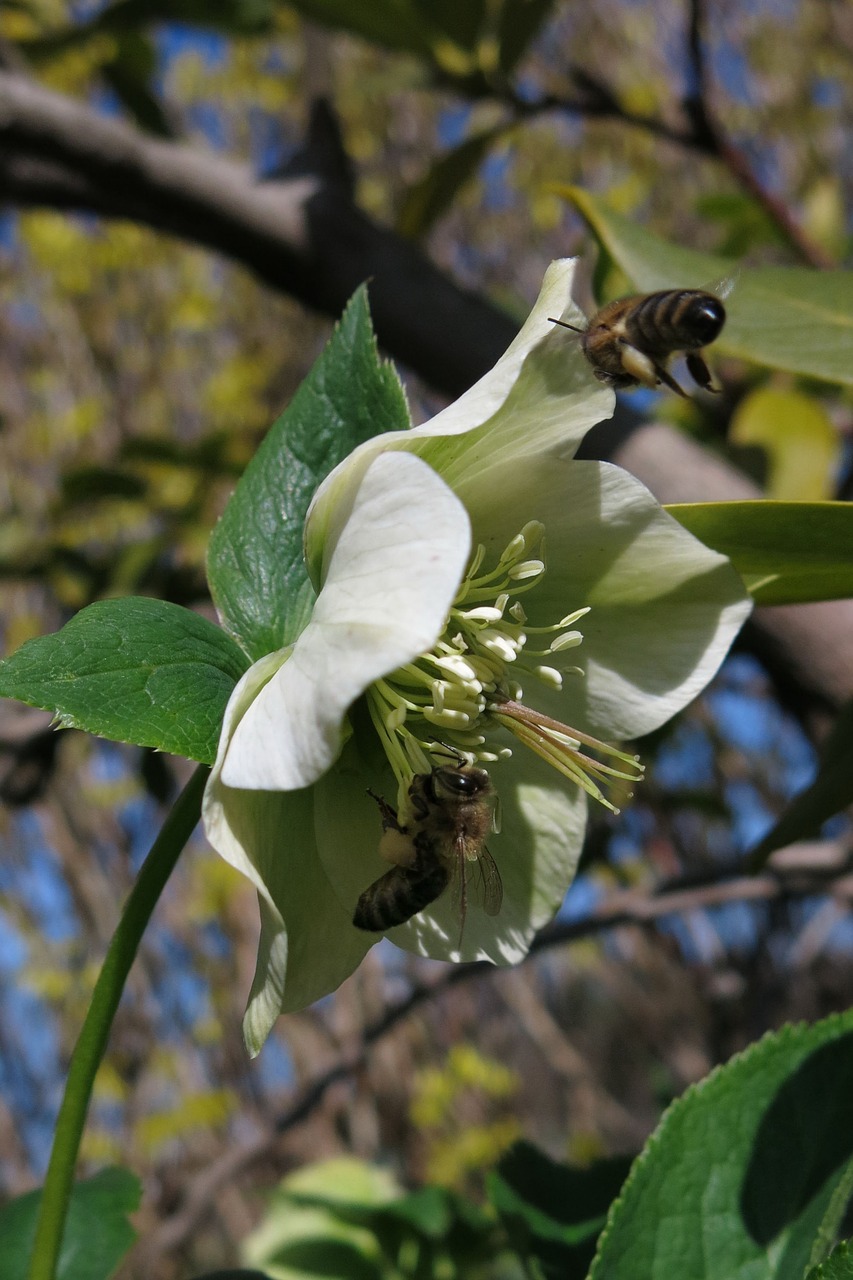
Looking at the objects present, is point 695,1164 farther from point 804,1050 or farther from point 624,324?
point 624,324

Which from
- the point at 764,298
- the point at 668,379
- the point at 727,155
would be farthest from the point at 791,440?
the point at 668,379

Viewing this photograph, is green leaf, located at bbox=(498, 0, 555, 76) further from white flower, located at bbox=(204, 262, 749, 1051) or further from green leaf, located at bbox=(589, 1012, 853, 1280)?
green leaf, located at bbox=(589, 1012, 853, 1280)

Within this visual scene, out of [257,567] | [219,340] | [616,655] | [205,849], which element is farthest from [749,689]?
[219,340]

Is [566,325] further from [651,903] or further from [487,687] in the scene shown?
[651,903]

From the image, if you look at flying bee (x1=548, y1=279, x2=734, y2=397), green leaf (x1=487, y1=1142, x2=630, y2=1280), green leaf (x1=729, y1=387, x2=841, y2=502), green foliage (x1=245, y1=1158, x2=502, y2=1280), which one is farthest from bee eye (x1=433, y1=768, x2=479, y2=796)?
green leaf (x1=729, y1=387, x2=841, y2=502)

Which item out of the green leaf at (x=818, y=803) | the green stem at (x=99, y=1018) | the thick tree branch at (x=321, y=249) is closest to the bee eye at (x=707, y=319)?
the green leaf at (x=818, y=803)
